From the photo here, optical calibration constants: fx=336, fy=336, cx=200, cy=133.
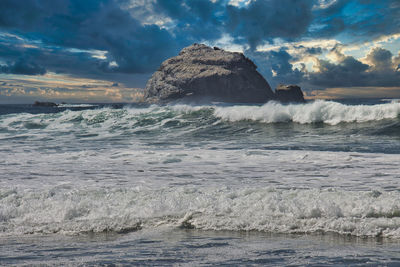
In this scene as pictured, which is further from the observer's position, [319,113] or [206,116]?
[206,116]

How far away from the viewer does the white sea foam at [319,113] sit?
56.7 ft

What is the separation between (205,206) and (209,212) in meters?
0.22

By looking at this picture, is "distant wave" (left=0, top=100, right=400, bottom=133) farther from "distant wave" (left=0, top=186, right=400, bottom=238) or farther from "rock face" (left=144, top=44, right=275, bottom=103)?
"rock face" (left=144, top=44, right=275, bottom=103)

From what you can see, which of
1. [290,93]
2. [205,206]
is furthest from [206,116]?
[290,93]

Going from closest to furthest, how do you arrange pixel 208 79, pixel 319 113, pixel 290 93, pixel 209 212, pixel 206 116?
pixel 209 212 → pixel 319 113 → pixel 206 116 → pixel 290 93 → pixel 208 79

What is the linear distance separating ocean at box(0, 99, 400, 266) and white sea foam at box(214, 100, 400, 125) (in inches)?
234

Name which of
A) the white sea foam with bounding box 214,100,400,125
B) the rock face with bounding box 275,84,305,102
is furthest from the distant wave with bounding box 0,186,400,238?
the rock face with bounding box 275,84,305,102

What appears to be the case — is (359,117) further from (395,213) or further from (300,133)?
(395,213)

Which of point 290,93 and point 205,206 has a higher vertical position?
point 290,93

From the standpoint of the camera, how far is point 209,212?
488cm

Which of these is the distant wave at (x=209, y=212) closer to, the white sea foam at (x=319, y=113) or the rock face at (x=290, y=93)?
the white sea foam at (x=319, y=113)

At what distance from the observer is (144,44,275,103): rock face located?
152m

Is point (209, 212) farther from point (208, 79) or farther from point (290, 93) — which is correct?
point (208, 79)

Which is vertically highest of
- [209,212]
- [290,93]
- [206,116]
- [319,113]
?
[290,93]
